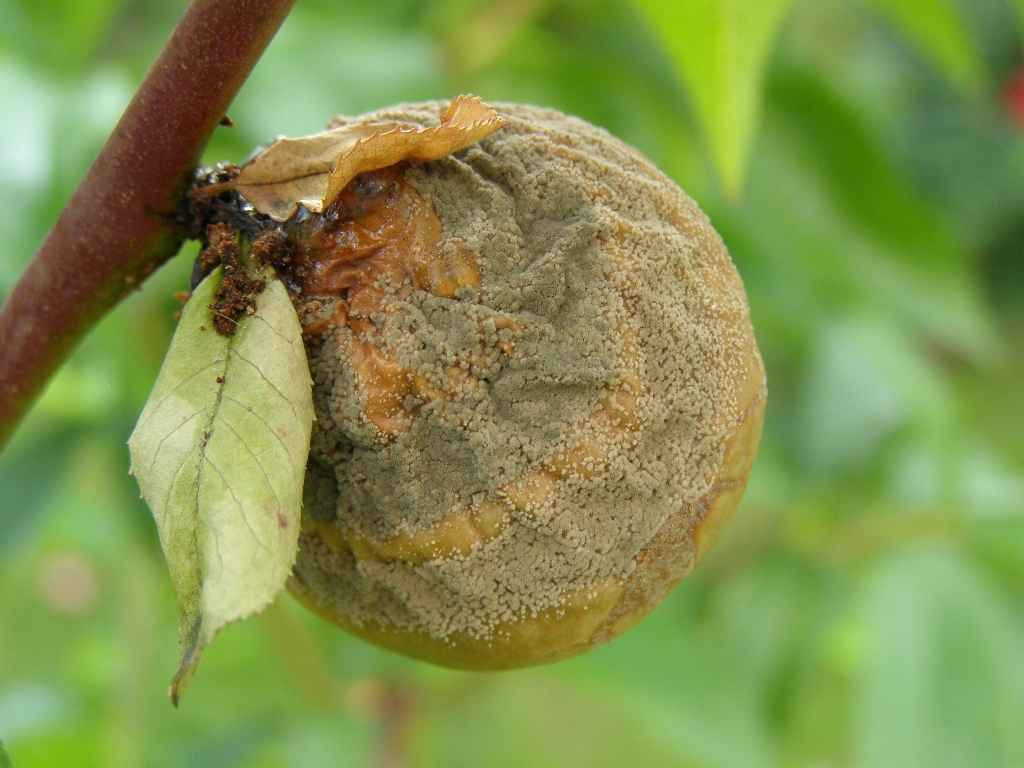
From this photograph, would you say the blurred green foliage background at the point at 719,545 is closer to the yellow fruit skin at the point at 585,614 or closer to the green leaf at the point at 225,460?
the yellow fruit skin at the point at 585,614

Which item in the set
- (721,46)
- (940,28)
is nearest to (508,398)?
(721,46)

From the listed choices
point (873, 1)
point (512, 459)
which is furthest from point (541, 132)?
point (873, 1)

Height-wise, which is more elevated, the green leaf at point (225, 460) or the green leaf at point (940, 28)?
the green leaf at point (940, 28)

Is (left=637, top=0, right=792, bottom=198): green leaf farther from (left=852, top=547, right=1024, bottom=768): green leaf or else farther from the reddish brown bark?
(left=852, top=547, right=1024, bottom=768): green leaf

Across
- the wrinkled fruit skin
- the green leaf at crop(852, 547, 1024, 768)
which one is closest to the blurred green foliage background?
the green leaf at crop(852, 547, 1024, 768)

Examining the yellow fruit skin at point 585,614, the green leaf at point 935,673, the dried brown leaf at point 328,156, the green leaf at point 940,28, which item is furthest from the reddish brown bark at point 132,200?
the green leaf at point 940,28
